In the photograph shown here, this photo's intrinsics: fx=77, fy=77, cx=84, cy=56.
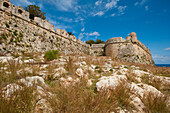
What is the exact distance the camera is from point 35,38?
9.05m

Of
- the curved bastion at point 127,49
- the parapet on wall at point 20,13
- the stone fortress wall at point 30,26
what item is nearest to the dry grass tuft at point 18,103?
the stone fortress wall at point 30,26

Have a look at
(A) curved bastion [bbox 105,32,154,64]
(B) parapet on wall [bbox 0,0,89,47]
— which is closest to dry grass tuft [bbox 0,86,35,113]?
(B) parapet on wall [bbox 0,0,89,47]

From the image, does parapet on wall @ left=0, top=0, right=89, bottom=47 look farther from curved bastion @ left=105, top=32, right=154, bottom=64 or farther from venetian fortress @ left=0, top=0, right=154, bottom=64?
curved bastion @ left=105, top=32, right=154, bottom=64

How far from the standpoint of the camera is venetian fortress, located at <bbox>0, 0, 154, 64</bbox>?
21.5 feet

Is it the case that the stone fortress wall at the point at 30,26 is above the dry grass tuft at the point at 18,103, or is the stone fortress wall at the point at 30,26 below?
above

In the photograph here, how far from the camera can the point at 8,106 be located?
107 centimetres

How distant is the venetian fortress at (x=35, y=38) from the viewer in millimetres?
6562

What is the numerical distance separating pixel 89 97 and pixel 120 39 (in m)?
17.6

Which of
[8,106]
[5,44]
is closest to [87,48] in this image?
[5,44]

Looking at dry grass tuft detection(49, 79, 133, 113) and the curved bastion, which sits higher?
the curved bastion

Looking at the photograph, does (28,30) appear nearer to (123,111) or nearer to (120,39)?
(123,111)

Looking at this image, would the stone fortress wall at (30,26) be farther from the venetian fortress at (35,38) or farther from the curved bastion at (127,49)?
the curved bastion at (127,49)

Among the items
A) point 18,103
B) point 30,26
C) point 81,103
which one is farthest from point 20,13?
point 81,103

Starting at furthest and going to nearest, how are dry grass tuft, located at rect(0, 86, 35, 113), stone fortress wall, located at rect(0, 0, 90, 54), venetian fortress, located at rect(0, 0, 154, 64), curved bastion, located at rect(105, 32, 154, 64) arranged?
curved bastion, located at rect(105, 32, 154, 64) → stone fortress wall, located at rect(0, 0, 90, 54) → venetian fortress, located at rect(0, 0, 154, 64) → dry grass tuft, located at rect(0, 86, 35, 113)
